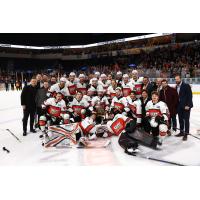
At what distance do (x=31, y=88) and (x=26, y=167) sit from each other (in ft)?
6.23

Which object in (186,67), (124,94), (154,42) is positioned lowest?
(124,94)

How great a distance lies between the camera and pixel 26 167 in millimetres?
3207

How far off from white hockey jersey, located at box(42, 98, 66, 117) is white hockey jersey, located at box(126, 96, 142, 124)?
3.84 feet

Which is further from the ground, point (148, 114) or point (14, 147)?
point (148, 114)

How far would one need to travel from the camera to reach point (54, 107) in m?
4.35

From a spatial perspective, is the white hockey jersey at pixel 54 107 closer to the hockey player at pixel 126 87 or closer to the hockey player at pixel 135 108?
the hockey player at pixel 135 108

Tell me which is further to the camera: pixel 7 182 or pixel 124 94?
pixel 124 94

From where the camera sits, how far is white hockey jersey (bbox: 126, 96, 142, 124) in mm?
4262

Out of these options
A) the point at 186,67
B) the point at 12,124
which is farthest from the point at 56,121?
the point at 186,67

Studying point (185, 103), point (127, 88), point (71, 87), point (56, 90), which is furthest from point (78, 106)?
point (185, 103)

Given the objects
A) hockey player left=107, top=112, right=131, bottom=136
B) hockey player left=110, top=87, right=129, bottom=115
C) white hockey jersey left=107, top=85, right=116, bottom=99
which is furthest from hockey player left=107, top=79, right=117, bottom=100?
hockey player left=107, top=112, right=131, bottom=136

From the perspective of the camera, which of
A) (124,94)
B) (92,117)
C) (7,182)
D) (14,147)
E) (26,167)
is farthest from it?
(124,94)

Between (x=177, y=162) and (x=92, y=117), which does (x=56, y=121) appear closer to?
(x=92, y=117)

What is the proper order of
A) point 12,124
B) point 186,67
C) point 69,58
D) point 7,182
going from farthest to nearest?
point 186,67 → point 69,58 → point 12,124 → point 7,182
